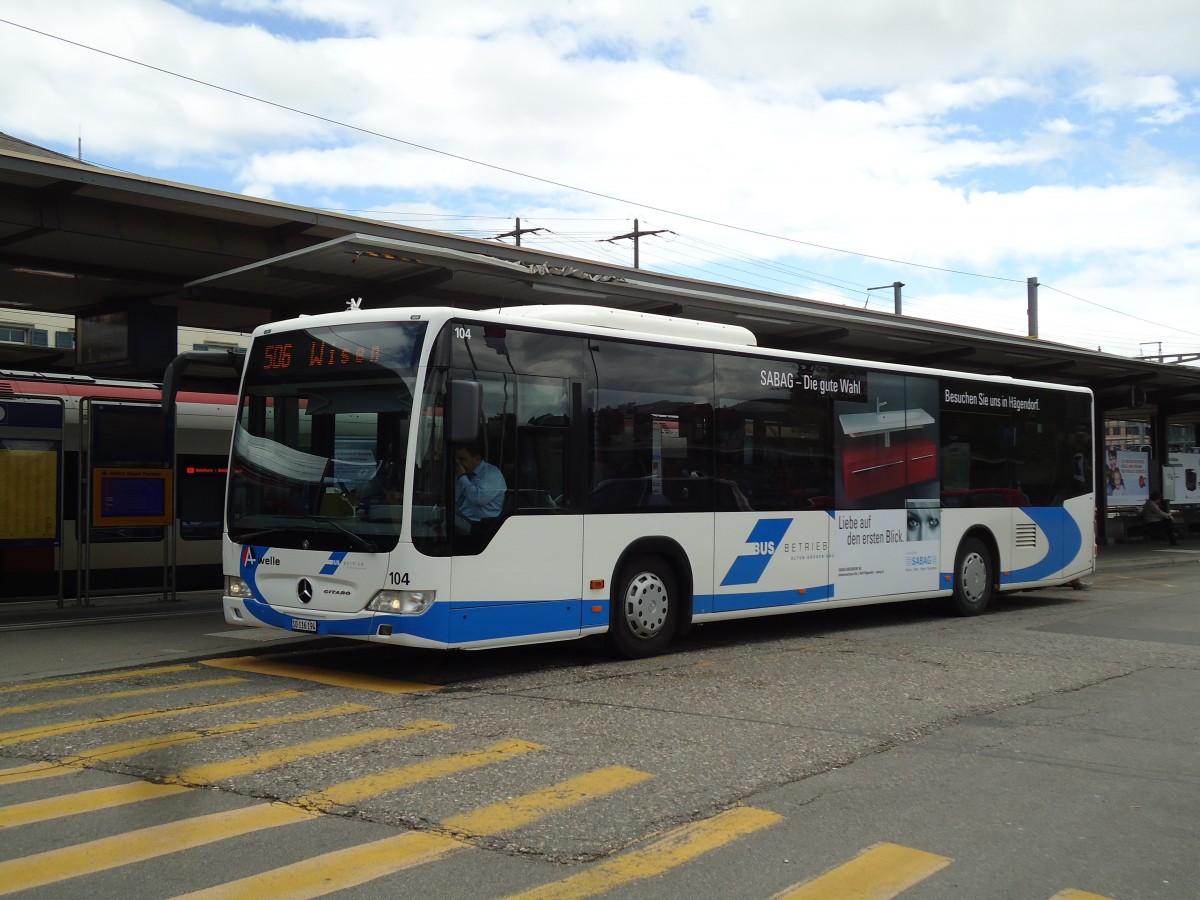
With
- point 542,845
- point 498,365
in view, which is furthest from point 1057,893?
point 498,365

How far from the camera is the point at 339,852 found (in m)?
4.95

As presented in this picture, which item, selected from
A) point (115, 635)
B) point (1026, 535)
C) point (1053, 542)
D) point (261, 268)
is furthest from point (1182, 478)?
point (115, 635)

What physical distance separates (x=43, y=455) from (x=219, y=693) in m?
7.49

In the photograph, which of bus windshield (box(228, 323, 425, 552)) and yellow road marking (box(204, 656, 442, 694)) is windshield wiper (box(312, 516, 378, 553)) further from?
yellow road marking (box(204, 656, 442, 694))

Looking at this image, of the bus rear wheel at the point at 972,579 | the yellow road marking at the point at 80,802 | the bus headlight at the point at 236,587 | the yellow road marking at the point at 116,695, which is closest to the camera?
the yellow road marking at the point at 80,802

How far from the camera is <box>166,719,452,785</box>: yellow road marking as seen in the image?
20.3 feet

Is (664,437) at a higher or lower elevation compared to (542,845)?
higher

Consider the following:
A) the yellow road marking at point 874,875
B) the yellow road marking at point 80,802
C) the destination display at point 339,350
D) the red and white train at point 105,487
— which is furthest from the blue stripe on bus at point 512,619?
the red and white train at point 105,487

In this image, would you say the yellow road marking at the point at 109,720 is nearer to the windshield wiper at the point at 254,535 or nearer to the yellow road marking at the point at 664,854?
the windshield wiper at the point at 254,535

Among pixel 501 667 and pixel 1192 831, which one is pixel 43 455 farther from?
pixel 1192 831

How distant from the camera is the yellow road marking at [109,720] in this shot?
7.23 m

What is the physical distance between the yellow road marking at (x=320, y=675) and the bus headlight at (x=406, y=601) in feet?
2.09

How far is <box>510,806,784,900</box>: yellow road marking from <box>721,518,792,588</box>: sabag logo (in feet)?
18.9

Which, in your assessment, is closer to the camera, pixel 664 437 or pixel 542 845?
pixel 542 845
